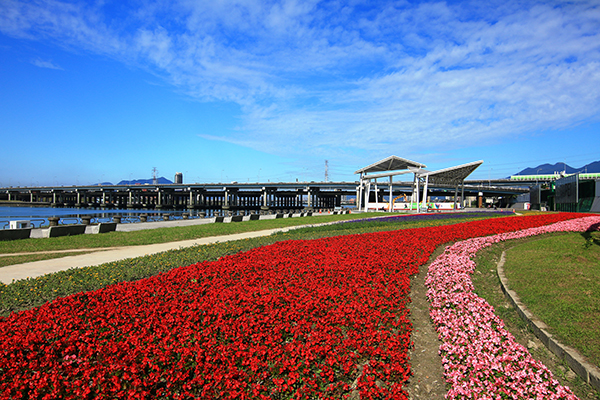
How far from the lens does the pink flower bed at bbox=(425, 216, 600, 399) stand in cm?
419

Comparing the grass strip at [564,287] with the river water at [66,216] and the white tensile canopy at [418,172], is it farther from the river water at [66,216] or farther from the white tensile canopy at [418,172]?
the white tensile canopy at [418,172]

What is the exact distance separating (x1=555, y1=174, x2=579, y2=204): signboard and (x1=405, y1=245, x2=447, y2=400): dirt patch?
37.2 m

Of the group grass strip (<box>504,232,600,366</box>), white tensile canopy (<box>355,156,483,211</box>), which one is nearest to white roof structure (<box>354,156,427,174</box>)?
white tensile canopy (<box>355,156,483,211</box>)

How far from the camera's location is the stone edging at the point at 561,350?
4449mm

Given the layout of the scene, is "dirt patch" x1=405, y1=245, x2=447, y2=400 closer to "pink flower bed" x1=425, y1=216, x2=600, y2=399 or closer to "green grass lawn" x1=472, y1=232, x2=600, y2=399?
"pink flower bed" x1=425, y1=216, x2=600, y2=399

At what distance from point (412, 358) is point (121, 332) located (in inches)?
173

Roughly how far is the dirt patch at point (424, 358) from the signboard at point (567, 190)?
122 feet

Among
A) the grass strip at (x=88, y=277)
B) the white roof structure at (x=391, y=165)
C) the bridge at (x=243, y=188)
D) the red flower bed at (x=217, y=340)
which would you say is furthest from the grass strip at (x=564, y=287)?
the bridge at (x=243, y=188)

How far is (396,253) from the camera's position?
431 inches

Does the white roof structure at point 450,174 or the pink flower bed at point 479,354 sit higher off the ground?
the white roof structure at point 450,174

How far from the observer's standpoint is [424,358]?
5414mm

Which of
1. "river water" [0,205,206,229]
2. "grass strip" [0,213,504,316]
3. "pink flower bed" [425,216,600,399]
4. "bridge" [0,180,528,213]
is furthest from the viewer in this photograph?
"bridge" [0,180,528,213]

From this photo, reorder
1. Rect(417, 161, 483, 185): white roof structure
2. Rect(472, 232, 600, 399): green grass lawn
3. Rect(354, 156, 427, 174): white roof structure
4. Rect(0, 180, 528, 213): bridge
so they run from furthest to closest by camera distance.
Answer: Rect(0, 180, 528, 213): bridge → Rect(354, 156, 427, 174): white roof structure → Rect(417, 161, 483, 185): white roof structure → Rect(472, 232, 600, 399): green grass lawn

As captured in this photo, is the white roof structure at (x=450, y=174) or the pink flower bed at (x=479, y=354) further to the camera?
the white roof structure at (x=450, y=174)
